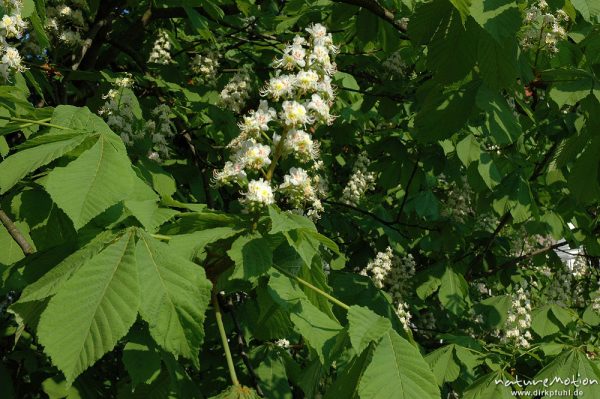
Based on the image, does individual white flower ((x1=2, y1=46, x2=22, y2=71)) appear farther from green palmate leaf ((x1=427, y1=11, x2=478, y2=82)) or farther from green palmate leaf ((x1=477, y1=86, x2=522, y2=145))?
green palmate leaf ((x1=477, y1=86, x2=522, y2=145))

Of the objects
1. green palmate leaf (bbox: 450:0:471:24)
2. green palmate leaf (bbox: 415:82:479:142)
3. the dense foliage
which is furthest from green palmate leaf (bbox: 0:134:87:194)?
green palmate leaf (bbox: 415:82:479:142)

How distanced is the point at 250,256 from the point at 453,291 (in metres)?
2.82

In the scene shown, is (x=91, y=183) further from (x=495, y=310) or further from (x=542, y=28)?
(x=495, y=310)

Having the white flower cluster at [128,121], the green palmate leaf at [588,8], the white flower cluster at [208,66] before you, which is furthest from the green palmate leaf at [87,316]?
the white flower cluster at [208,66]

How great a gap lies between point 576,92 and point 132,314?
1767 millimetres

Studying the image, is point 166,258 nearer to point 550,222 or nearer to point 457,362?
point 457,362

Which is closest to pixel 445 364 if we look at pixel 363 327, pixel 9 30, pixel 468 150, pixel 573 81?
pixel 468 150

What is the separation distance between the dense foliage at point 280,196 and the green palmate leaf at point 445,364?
0.02 meters

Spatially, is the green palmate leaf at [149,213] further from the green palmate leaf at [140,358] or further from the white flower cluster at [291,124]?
the green palmate leaf at [140,358]

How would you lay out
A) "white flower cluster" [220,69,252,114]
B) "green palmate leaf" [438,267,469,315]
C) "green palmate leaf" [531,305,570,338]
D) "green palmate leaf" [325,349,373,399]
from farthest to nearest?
"green palmate leaf" [531,305,570,338], "green palmate leaf" [438,267,469,315], "white flower cluster" [220,69,252,114], "green palmate leaf" [325,349,373,399]

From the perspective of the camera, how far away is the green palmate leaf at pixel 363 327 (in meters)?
1.23

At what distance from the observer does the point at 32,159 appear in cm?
131

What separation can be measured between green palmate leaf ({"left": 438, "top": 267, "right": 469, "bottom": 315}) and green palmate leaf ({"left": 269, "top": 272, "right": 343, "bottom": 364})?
2.49m

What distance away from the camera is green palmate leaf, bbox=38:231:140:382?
1.01 meters
